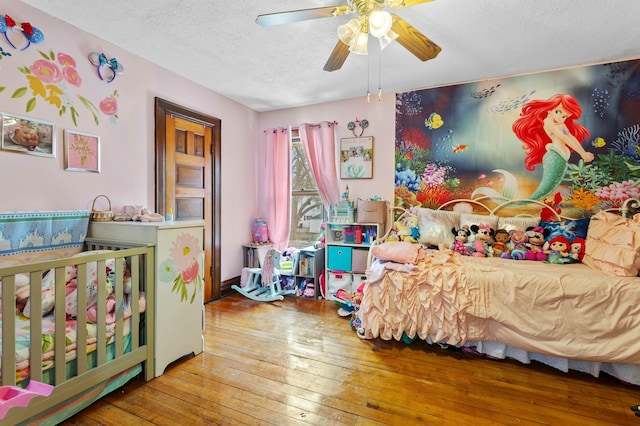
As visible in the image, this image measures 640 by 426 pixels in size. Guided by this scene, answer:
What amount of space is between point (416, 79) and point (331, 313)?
2.54 meters

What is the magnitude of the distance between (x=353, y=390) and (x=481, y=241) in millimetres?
1718

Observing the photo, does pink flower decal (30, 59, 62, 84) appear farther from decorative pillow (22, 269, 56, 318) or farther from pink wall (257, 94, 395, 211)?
pink wall (257, 94, 395, 211)

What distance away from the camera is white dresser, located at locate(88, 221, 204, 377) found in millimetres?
1973

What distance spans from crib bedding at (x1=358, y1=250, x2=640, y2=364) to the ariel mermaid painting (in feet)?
3.27

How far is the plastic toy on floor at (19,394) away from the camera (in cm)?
118

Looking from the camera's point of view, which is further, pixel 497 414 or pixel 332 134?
pixel 332 134

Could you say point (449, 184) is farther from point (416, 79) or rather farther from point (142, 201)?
point (142, 201)

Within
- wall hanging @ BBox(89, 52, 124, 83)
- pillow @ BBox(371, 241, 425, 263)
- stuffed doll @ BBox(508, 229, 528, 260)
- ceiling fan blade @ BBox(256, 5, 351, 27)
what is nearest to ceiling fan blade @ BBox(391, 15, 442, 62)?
ceiling fan blade @ BBox(256, 5, 351, 27)

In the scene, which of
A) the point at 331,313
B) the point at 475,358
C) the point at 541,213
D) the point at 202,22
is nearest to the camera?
the point at 202,22

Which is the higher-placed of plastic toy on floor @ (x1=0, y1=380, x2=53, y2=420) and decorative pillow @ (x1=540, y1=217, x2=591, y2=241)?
decorative pillow @ (x1=540, y1=217, x2=591, y2=241)

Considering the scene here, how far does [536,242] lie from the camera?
2539 mm

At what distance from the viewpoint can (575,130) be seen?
2.76 meters

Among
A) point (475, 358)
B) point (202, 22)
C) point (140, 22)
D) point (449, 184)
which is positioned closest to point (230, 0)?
point (202, 22)

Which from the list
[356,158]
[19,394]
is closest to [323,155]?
[356,158]
